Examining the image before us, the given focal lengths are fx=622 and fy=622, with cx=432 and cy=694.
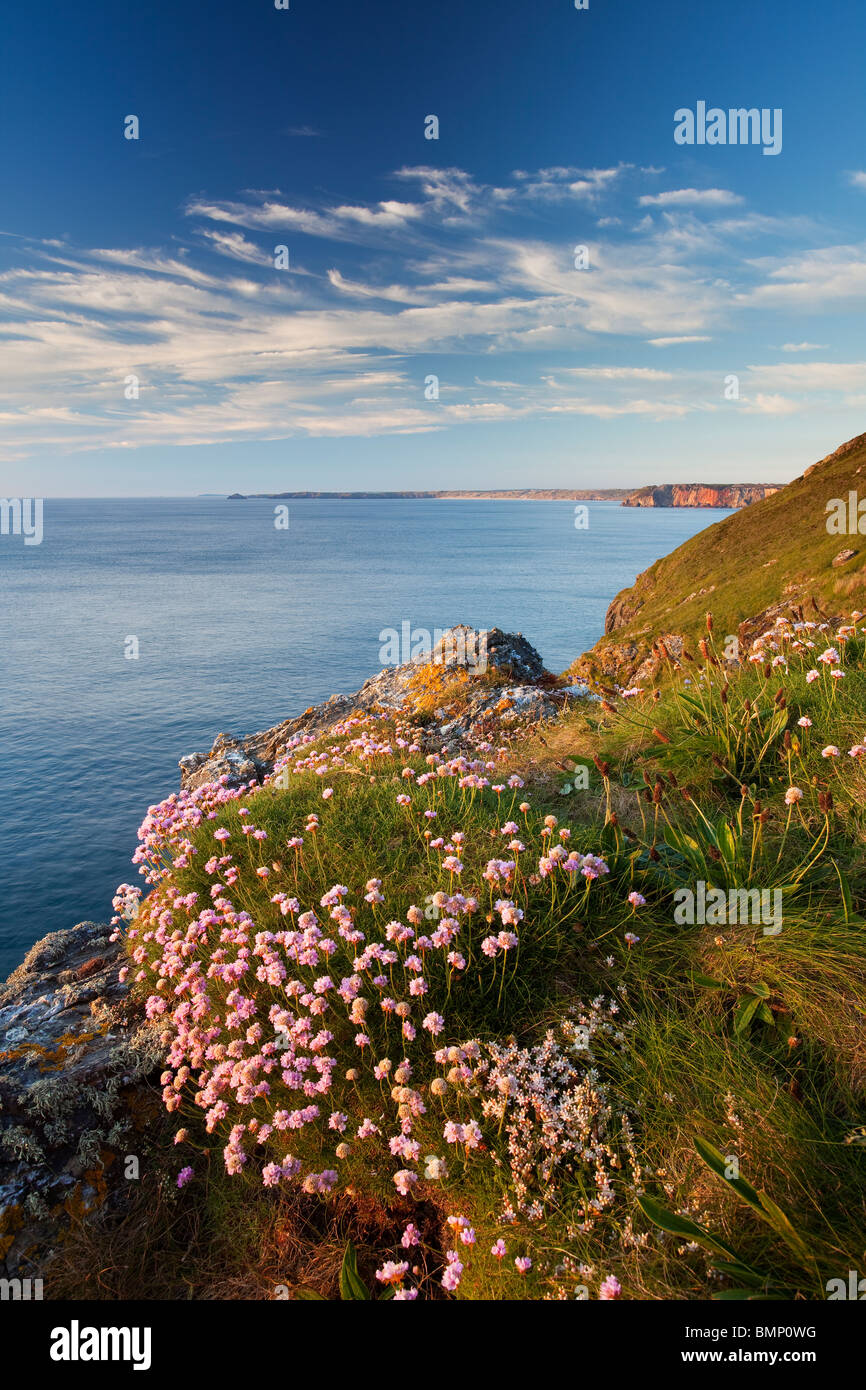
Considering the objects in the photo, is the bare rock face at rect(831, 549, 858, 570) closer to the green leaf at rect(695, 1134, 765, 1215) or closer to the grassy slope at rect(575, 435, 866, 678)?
the grassy slope at rect(575, 435, 866, 678)

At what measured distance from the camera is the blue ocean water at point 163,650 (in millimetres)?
18016

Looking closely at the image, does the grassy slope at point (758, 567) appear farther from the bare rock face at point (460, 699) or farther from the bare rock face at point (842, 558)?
the bare rock face at point (460, 699)

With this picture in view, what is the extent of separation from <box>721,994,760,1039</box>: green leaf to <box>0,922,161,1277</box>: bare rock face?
4.03 metres

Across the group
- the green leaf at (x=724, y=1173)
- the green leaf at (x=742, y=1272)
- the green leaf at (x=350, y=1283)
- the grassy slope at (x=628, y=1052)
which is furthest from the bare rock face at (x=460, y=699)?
the green leaf at (x=742, y=1272)

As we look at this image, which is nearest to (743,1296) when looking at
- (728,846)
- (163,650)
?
(728,846)

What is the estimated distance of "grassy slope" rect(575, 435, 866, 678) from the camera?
24.7 meters

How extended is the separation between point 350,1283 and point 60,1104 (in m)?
2.56

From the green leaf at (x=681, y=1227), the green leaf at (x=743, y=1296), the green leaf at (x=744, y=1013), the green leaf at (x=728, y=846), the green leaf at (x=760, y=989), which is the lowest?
the green leaf at (x=743, y=1296)

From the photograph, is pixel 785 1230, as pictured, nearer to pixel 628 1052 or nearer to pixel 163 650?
pixel 628 1052

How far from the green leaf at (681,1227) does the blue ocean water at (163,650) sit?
1413 centimetres

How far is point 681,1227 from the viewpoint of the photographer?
8.63 ft

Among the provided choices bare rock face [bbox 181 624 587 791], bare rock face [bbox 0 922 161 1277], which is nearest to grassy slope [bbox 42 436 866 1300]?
bare rock face [bbox 0 922 161 1277]
